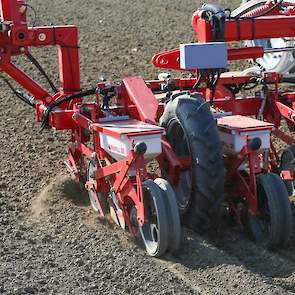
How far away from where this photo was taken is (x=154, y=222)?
5133 mm

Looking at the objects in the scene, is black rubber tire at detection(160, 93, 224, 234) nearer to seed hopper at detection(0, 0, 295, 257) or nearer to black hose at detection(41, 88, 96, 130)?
seed hopper at detection(0, 0, 295, 257)

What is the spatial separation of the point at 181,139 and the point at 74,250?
39.5 inches

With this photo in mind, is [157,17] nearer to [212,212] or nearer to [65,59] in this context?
[65,59]

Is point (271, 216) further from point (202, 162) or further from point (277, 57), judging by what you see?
point (277, 57)

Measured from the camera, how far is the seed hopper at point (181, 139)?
5172 mm

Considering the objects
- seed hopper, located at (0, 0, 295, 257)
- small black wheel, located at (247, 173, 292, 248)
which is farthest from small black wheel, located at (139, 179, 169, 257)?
small black wheel, located at (247, 173, 292, 248)

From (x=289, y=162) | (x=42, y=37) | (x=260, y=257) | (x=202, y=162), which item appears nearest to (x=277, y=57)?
(x=289, y=162)

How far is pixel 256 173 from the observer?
5.39m

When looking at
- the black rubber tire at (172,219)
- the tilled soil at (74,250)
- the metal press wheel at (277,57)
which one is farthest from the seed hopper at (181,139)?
the metal press wheel at (277,57)

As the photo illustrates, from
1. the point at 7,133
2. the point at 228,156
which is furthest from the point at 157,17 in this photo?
the point at 228,156

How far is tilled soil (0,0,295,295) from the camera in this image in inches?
184

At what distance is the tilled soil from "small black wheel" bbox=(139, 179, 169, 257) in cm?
8

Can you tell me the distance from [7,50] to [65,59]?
1.50 feet

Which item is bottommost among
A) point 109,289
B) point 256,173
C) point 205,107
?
point 109,289
